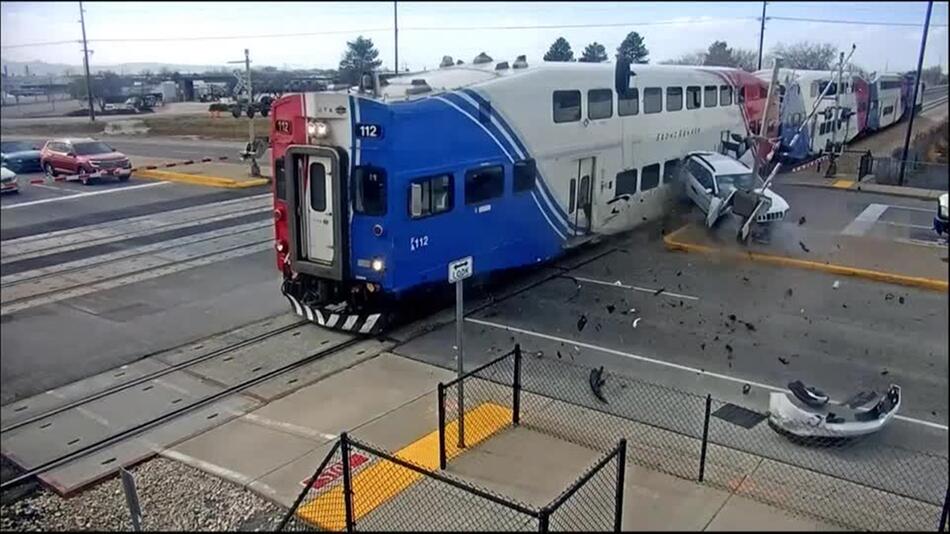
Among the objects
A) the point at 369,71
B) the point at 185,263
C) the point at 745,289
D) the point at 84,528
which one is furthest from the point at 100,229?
the point at 745,289

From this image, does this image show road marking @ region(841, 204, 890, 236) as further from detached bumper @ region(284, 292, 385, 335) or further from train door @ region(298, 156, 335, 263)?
train door @ region(298, 156, 335, 263)

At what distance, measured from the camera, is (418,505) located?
4.79 metres

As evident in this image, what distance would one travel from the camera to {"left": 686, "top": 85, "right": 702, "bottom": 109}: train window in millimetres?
13297

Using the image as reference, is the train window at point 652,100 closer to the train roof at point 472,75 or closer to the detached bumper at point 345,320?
the train roof at point 472,75

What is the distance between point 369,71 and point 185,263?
18.9 ft

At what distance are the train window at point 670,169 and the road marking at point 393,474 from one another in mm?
7733

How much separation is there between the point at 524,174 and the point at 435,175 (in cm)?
170

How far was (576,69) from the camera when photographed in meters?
10.1

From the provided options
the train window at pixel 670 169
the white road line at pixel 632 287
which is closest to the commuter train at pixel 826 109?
the train window at pixel 670 169

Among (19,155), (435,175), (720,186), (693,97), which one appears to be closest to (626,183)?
(720,186)

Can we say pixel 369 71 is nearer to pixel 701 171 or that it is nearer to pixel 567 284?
pixel 567 284

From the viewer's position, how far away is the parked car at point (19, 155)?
9.19 ft

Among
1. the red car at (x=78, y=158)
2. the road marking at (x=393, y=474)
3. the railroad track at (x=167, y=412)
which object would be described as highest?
the red car at (x=78, y=158)

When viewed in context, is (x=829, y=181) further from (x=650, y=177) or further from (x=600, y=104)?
(x=600, y=104)
